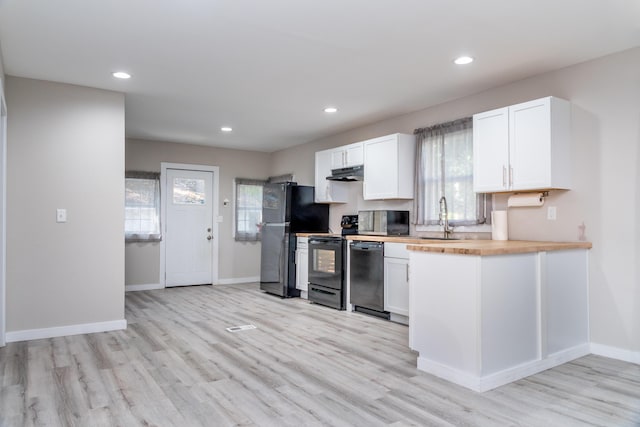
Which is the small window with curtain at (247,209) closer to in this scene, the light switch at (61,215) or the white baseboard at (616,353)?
the light switch at (61,215)

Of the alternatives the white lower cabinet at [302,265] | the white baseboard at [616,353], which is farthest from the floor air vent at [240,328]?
the white baseboard at [616,353]

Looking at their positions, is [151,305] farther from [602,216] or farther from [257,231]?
[602,216]

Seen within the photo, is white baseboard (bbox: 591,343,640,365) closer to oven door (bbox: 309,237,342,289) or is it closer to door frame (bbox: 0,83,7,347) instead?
oven door (bbox: 309,237,342,289)

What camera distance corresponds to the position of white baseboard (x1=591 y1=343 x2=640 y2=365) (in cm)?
320

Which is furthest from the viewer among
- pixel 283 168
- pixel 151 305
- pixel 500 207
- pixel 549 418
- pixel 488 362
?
pixel 283 168

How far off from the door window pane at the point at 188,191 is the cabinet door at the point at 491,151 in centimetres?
500

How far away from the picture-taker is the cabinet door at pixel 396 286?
4387 millimetres

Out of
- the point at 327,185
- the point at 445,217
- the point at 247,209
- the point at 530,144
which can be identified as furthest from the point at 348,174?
the point at 247,209

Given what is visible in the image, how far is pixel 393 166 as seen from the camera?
4.96 meters

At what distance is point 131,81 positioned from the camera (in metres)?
4.12

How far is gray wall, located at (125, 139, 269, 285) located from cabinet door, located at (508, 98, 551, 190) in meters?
5.24

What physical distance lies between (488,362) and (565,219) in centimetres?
167

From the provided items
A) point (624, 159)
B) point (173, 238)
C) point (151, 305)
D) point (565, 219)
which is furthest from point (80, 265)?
point (624, 159)

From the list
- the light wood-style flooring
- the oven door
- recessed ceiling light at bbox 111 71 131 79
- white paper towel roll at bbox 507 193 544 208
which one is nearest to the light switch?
the light wood-style flooring
